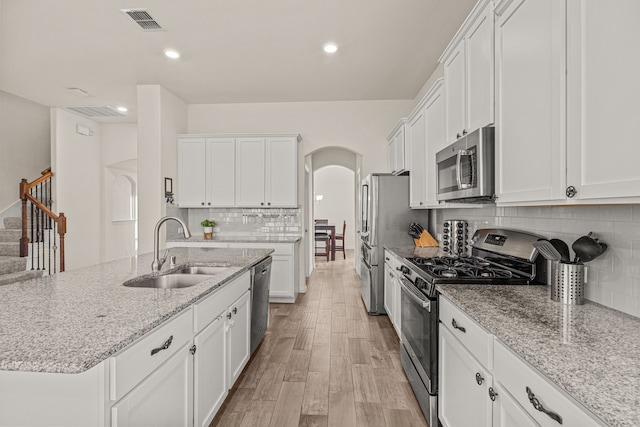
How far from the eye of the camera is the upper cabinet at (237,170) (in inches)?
193

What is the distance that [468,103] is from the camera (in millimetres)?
2068

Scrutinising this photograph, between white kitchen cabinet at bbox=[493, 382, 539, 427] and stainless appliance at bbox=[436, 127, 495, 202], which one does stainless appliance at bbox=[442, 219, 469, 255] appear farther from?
white kitchen cabinet at bbox=[493, 382, 539, 427]

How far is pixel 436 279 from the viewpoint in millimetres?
1881

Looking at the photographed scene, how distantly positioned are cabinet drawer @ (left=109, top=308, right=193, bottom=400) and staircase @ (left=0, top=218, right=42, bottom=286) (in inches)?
154

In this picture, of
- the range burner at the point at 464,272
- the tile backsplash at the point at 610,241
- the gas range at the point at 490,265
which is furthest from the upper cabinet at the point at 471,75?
the range burner at the point at 464,272

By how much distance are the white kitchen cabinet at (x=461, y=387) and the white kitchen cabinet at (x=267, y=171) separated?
3422mm

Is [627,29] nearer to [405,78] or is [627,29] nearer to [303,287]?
[405,78]

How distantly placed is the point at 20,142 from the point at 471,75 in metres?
6.73

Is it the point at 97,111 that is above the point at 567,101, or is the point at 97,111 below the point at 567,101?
above

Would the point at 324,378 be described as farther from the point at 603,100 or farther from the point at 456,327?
the point at 603,100

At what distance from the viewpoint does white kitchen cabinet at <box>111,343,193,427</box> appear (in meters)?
1.09

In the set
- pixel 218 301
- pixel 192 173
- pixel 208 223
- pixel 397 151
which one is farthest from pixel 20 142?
pixel 397 151

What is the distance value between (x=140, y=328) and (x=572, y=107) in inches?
63.8

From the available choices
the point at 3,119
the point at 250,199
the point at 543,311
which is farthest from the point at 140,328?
the point at 3,119
